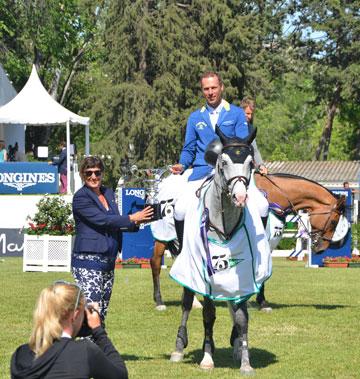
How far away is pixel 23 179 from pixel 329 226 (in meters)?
16.8

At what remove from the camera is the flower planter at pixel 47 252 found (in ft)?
76.0

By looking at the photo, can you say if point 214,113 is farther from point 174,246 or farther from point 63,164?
point 63,164

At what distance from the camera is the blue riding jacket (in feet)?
34.6

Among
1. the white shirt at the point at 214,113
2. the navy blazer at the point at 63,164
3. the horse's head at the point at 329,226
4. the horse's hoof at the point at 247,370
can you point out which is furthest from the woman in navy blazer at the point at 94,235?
the navy blazer at the point at 63,164

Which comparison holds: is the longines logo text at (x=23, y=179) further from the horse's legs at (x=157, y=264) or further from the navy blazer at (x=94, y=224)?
the navy blazer at (x=94, y=224)

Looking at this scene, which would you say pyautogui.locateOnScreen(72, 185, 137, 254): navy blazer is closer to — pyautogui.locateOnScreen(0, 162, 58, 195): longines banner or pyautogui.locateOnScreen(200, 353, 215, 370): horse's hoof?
pyautogui.locateOnScreen(200, 353, 215, 370): horse's hoof

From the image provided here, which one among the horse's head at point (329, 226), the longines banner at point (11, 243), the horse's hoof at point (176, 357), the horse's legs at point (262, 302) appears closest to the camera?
the horse's hoof at point (176, 357)

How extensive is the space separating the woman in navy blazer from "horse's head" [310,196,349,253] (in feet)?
21.3

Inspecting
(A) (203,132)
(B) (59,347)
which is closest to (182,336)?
(A) (203,132)

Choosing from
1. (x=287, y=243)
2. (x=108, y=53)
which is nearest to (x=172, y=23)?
(x=108, y=53)

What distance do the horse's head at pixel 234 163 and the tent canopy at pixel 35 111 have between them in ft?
82.9

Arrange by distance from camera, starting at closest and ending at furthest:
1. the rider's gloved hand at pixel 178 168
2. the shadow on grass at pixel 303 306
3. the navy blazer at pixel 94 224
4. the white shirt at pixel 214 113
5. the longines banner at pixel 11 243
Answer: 1. the navy blazer at pixel 94 224
2. the white shirt at pixel 214 113
3. the rider's gloved hand at pixel 178 168
4. the shadow on grass at pixel 303 306
5. the longines banner at pixel 11 243

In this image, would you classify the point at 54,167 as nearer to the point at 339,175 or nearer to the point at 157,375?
the point at 157,375

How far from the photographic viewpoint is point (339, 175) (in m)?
75.4
